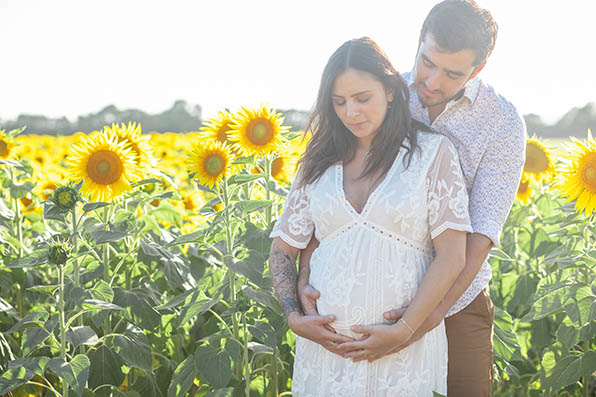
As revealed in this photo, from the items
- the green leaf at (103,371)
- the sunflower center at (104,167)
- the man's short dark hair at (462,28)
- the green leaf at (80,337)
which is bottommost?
the green leaf at (103,371)

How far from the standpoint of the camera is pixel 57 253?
2568 mm

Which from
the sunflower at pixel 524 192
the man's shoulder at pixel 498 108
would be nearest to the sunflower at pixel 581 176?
the man's shoulder at pixel 498 108

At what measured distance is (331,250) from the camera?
241cm

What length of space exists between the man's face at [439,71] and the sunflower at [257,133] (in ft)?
2.83

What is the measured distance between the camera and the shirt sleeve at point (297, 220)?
256 centimetres

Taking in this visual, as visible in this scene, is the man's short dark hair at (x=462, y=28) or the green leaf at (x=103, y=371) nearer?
the man's short dark hair at (x=462, y=28)

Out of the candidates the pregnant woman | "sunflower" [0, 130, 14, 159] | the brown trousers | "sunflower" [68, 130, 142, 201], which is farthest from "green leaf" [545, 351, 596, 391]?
"sunflower" [0, 130, 14, 159]

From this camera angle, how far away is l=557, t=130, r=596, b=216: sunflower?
2998mm

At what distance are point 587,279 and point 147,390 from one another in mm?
2028

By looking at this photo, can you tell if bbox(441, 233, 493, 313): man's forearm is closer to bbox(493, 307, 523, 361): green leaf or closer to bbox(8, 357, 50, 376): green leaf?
bbox(493, 307, 523, 361): green leaf

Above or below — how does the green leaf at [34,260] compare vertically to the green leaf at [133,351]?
above

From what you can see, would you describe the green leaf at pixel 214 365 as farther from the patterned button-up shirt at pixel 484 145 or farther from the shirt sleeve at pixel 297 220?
the patterned button-up shirt at pixel 484 145

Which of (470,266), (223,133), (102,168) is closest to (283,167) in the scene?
(223,133)

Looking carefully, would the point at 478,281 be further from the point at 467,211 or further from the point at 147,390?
the point at 147,390
